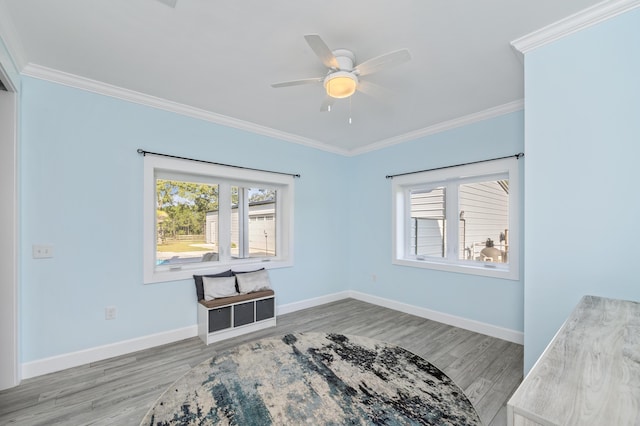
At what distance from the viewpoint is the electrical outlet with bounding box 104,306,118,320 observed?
2.72m

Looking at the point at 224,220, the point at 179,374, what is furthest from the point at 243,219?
the point at 179,374

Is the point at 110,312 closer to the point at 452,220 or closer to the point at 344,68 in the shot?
the point at 344,68

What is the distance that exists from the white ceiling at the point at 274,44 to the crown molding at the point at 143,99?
0.24 ft

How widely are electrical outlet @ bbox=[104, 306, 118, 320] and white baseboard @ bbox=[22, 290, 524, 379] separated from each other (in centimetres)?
26

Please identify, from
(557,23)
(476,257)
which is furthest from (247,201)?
(557,23)

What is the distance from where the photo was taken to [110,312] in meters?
2.74

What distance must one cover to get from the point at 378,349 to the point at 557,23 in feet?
7.90

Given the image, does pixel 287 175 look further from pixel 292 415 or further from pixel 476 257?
pixel 292 415

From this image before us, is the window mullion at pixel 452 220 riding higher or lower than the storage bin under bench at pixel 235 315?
higher

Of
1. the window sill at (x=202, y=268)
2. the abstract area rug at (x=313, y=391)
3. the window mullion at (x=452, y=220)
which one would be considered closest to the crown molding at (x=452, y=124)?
the window mullion at (x=452, y=220)

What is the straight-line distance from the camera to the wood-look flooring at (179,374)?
1.94 meters

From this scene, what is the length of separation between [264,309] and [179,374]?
118 cm

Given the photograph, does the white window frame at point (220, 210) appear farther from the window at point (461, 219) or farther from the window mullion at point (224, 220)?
the window at point (461, 219)

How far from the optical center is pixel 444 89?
2.75 meters
